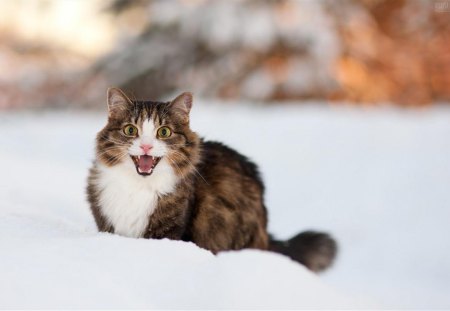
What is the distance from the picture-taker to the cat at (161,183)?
294cm

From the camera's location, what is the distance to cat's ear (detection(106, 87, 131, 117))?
3051 mm

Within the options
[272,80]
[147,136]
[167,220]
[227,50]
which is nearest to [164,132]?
[147,136]

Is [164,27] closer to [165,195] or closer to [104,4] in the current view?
[104,4]

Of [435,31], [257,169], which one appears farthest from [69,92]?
[257,169]

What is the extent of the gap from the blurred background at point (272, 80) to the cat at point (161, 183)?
2.23 metres

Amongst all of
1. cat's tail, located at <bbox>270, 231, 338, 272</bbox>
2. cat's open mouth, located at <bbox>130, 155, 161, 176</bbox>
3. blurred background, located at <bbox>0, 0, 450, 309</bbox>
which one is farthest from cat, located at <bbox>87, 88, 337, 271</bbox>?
blurred background, located at <bbox>0, 0, 450, 309</bbox>

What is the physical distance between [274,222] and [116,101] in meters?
2.34

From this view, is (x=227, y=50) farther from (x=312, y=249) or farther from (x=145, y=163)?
(x=145, y=163)

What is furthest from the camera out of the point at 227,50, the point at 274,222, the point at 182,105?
the point at 227,50

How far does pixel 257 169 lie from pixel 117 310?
5.63 feet

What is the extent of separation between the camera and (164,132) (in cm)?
295

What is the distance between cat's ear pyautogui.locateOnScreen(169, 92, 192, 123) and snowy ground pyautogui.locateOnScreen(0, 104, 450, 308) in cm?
55

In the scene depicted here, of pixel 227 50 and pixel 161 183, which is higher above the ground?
pixel 227 50

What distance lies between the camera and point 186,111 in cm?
307
